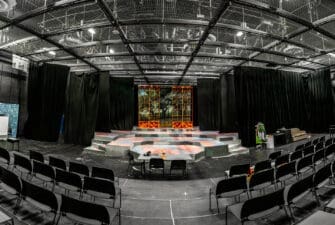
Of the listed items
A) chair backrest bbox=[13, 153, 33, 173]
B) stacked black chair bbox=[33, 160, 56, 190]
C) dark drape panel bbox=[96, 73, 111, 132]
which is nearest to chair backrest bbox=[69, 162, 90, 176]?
stacked black chair bbox=[33, 160, 56, 190]

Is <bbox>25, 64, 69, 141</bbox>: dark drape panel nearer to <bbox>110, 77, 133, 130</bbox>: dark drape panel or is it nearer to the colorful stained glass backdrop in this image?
<bbox>110, 77, 133, 130</bbox>: dark drape panel

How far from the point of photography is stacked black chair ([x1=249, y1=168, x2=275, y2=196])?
313 cm

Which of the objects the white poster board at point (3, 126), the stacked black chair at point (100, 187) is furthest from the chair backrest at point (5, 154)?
the white poster board at point (3, 126)

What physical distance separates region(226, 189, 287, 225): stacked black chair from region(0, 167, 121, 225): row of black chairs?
1602 millimetres

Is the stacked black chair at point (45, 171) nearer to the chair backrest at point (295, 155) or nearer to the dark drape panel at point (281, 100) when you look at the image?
the chair backrest at point (295, 155)

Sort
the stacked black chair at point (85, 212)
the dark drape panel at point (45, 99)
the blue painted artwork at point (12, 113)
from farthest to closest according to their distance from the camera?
the blue painted artwork at point (12, 113) → the dark drape panel at point (45, 99) → the stacked black chair at point (85, 212)

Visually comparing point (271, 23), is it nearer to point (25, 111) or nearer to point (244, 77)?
point (244, 77)

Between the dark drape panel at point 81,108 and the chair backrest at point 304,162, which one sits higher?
the dark drape panel at point 81,108

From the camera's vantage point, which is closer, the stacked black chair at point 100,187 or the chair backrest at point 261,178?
the stacked black chair at point 100,187

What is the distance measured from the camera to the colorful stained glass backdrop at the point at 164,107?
15.2m

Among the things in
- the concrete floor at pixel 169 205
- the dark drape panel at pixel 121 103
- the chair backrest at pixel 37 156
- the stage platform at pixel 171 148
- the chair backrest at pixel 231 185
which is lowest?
the concrete floor at pixel 169 205

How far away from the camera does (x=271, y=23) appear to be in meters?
6.43

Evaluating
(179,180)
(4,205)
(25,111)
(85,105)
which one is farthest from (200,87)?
(25,111)

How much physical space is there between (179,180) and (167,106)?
35.7ft
